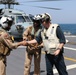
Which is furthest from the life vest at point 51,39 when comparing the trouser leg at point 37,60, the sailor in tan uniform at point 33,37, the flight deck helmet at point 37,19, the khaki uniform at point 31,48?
the trouser leg at point 37,60

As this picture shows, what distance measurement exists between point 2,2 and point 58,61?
52.6 feet

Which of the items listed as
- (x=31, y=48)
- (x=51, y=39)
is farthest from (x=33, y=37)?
(x=51, y=39)

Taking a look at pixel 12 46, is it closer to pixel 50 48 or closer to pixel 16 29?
pixel 50 48

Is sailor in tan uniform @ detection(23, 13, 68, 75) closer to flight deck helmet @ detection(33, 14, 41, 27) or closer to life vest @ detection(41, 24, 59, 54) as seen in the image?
life vest @ detection(41, 24, 59, 54)

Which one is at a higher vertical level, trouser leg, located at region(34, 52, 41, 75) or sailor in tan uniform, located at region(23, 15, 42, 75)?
sailor in tan uniform, located at region(23, 15, 42, 75)

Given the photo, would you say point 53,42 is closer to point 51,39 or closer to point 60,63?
point 51,39

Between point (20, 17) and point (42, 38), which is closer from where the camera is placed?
point (42, 38)

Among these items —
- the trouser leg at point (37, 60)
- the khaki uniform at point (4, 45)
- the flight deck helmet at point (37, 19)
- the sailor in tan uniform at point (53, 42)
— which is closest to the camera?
the khaki uniform at point (4, 45)

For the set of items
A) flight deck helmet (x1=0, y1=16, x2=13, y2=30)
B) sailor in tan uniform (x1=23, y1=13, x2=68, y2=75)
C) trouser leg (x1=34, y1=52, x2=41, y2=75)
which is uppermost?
flight deck helmet (x1=0, y1=16, x2=13, y2=30)

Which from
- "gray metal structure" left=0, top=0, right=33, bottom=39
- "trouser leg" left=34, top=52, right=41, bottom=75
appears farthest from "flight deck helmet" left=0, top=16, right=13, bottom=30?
"gray metal structure" left=0, top=0, right=33, bottom=39

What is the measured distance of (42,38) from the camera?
5867mm

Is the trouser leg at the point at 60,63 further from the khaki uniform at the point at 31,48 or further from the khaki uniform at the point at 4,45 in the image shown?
the khaki uniform at the point at 31,48

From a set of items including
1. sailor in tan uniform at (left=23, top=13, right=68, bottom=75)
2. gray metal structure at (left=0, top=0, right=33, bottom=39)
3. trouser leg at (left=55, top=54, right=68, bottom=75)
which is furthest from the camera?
gray metal structure at (left=0, top=0, right=33, bottom=39)

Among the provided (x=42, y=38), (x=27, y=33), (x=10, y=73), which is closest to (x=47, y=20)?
(x=42, y=38)
